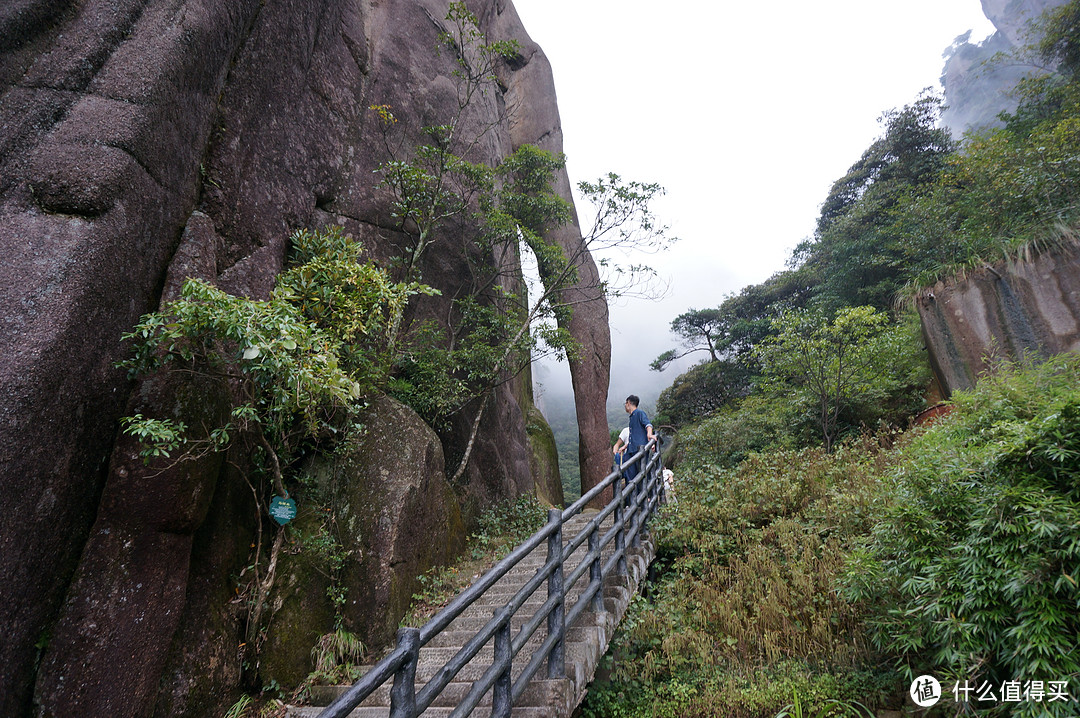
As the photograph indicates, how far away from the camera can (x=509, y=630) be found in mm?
2691

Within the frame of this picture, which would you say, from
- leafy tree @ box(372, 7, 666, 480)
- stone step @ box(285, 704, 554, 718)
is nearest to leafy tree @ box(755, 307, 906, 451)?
leafy tree @ box(372, 7, 666, 480)

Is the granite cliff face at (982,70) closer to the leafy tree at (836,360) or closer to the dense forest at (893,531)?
the dense forest at (893,531)

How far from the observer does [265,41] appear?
→ 6.09 m

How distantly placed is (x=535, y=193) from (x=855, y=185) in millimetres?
16992

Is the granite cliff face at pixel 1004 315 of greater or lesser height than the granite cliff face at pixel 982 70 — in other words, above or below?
below

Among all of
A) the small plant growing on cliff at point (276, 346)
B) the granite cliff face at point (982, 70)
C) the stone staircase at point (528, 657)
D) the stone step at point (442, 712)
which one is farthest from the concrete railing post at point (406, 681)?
the granite cliff face at point (982, 70)

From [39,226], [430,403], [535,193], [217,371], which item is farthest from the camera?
[535,193]

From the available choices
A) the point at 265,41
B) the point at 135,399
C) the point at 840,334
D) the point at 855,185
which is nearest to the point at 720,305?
the point at 855,185

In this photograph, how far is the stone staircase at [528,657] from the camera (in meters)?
3.20

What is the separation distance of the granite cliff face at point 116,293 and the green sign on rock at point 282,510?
39 centimetres

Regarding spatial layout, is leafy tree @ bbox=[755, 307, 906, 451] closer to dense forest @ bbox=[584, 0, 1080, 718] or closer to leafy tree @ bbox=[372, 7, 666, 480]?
dense forest @ bbox=[584, 0, 1080, 718]

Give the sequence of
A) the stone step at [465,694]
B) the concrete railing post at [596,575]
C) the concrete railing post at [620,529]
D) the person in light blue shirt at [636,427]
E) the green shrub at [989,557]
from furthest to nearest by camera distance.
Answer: the person in light blue shirt at [636,427] → the concrete railing post at [620,529] → the concrete railing post at [596,575] → the stone step at [465,694] → the green shrub at [989,557]

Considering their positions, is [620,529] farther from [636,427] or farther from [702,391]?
[702,391]

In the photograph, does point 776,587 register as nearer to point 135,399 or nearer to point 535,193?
point 135,399
